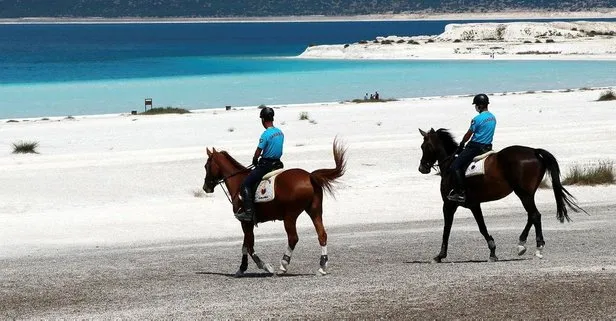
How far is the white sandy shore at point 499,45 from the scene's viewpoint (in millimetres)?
97775

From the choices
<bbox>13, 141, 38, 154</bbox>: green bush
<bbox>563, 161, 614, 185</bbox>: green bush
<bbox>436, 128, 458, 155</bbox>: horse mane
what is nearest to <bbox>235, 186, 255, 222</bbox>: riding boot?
<bbox>436, 128, 458, 155</bbox>: horse mane

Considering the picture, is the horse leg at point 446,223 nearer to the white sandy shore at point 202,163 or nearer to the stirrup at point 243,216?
the stirrup at point 243,216

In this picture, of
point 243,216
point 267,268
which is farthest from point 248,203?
point 267,268

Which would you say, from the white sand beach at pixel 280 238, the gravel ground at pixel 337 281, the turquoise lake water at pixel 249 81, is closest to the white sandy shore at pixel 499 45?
the turquoise lake water at pixel 249 81

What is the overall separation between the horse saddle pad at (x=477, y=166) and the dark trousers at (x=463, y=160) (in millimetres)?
50

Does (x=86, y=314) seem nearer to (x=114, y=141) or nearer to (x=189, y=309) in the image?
(x=189, y=309)

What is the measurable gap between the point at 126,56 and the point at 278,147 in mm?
115037

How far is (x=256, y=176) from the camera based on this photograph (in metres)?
12.9

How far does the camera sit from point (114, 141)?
110 feet

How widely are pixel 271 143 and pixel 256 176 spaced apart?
43 cm

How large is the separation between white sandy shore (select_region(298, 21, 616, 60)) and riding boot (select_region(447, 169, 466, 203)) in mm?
82101

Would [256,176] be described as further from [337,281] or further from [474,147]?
[474,147]

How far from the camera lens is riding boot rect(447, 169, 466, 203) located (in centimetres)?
1389

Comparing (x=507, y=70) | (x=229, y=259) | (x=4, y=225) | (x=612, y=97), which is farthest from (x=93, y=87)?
(x=229, y=259)
